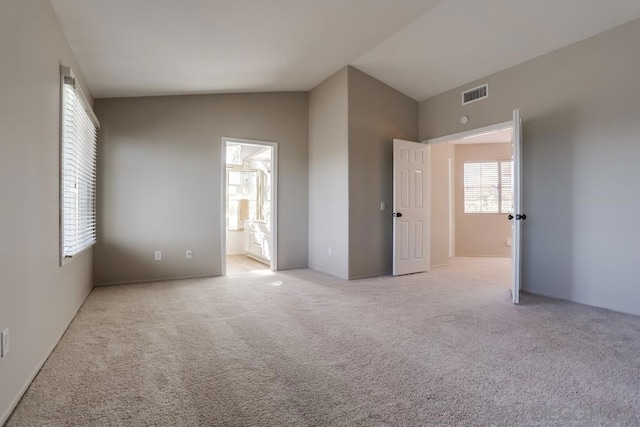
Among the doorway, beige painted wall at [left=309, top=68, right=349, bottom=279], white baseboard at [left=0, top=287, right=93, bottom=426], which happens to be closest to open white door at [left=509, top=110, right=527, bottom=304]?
beige painted wall at [left=309, top=68, right=349, bottom=279]

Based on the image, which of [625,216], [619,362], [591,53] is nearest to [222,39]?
[591,53]

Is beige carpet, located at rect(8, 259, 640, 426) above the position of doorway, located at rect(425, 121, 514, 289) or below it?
below

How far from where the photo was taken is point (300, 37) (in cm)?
346

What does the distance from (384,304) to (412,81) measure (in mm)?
3227

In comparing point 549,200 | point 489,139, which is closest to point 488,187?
point 489,139

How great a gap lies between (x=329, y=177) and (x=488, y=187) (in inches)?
166

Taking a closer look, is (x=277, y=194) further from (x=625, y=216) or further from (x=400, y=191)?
(x=625, y=216)

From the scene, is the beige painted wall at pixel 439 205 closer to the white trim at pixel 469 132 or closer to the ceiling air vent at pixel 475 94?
the white trim at pixel 469 132

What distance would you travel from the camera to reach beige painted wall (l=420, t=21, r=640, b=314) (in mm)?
3217

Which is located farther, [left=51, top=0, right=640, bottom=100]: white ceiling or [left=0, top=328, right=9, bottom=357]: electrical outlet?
[left=51, top=0, right=640, bottom=100]: white ceiling

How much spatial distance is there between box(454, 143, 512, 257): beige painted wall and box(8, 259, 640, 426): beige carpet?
3.58 meters

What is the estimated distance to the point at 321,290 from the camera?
13.2ft

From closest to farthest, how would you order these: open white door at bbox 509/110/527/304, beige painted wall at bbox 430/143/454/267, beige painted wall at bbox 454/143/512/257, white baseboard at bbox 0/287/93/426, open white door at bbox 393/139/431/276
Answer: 1. white baseboard at bbox 0/287/93/426
2. open white door at bbox 509/110/527/304
3. open white door at bbox 393/139/431/276
4. beige painted wall at bbox 430/143/454/267
5. beige painted wall at bbox 454/143/512/257

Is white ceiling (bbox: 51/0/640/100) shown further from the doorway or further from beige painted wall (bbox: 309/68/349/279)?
the doorway
